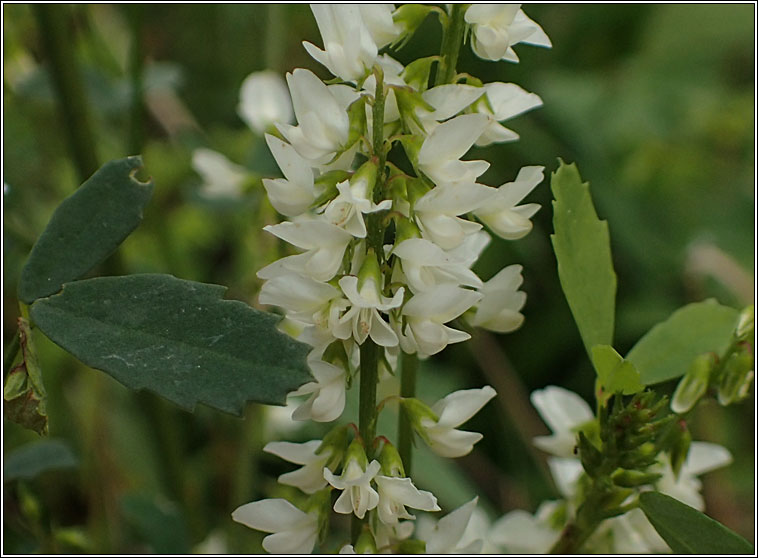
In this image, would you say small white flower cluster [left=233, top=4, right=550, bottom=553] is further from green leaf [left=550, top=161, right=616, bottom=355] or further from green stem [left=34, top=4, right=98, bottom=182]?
green stem [left=34, top=4, right=98, bottom=182]

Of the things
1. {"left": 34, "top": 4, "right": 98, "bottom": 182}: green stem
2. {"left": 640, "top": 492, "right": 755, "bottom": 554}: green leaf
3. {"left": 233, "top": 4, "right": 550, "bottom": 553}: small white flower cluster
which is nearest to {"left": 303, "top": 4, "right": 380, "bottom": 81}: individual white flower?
{"left": 233, "top": 4, "right": 550, "bottom": 553}: small white flower cluster

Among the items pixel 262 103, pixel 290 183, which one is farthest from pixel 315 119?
pixel 262 103

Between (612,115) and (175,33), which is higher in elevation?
(175,33)

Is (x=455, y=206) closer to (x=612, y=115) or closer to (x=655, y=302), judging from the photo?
(x=655, y=302)

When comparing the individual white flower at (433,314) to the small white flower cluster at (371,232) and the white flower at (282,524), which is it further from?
the white flower at (282,524)

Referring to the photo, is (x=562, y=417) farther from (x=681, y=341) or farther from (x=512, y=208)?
(x=512, y=208)

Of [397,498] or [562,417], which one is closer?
[397,498]

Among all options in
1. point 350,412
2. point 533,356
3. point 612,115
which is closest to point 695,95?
point 612,115
